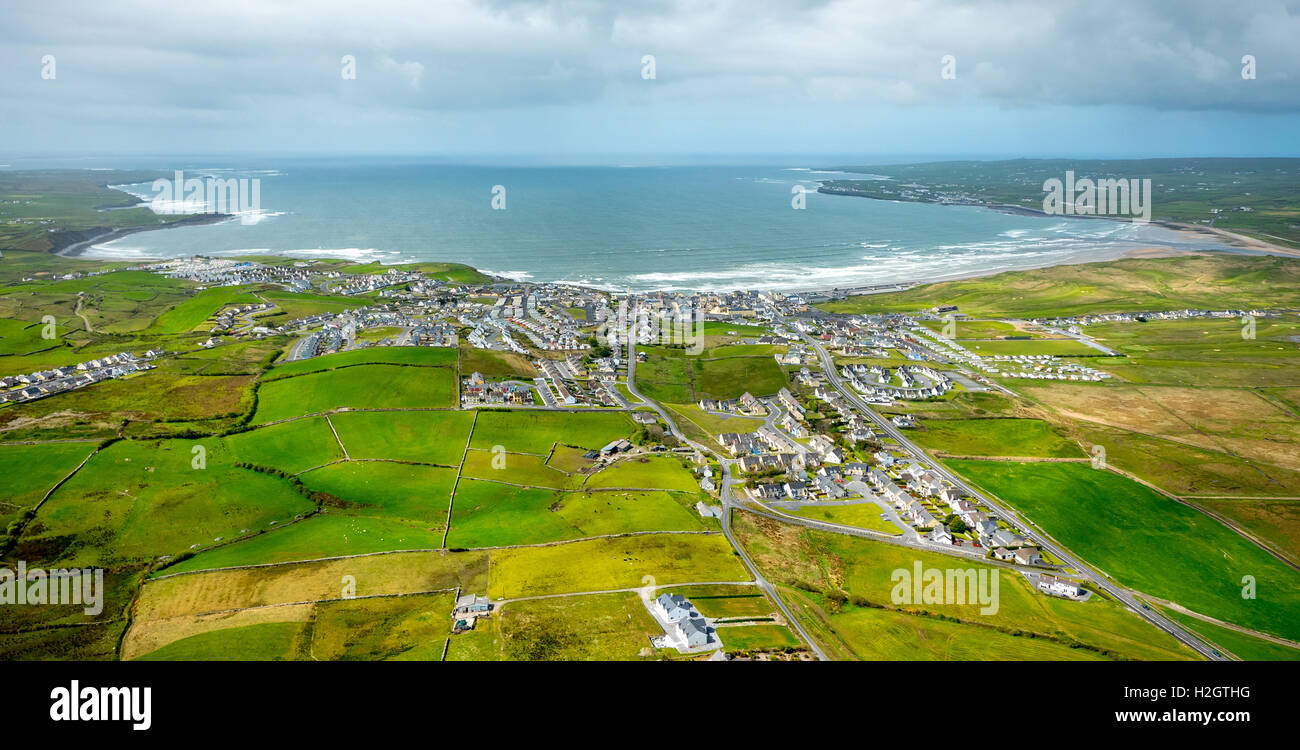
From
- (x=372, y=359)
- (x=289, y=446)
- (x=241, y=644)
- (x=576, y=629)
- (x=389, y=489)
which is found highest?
(x=372, y=359)

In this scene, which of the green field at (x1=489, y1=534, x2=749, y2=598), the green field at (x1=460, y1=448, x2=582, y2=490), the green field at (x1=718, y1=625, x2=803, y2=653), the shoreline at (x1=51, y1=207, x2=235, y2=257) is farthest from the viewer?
the shoreline at (x1=51, y1=207, x2=235, y2=257)

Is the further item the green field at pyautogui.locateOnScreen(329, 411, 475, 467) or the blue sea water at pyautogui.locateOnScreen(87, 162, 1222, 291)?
the blue sea water at pyautogui.locateOnScreen(87, 162, 1222, 291)

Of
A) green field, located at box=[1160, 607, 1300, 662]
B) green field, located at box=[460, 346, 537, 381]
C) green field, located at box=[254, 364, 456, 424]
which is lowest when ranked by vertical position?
green field, located at box=[1160, 607, 1300, 662]

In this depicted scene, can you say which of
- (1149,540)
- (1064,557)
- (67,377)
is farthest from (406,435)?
(1149,540)

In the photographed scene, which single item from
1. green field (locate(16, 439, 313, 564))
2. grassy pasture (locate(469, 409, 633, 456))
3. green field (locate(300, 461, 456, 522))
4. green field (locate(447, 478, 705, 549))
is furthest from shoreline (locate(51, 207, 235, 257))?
green field (locate(447, 478, 705, 549))

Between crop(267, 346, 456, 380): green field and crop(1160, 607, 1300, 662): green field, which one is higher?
crop(267, 346, 456, 380): green field

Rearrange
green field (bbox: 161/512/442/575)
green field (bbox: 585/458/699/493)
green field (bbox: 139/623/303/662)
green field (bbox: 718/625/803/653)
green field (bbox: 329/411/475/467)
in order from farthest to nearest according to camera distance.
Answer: green field (bbox: 329/411/475/467), green field (bbox: 585/458/699/493), green field (bbox: 161/512/442/575), green field (bbox: 718/625/803/653), green field (bbox: 139/623/303/662)

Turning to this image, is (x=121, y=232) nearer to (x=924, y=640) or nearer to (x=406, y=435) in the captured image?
(x=406, y=435)

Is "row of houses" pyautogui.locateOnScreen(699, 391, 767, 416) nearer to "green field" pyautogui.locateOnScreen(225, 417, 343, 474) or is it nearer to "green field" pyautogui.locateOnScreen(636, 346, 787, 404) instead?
"green field" pyautogui.locateOnScreen(636, 346, 787, 404)

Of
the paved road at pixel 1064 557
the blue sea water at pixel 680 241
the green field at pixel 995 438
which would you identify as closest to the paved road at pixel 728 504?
the paved road at pixel 1064 557
